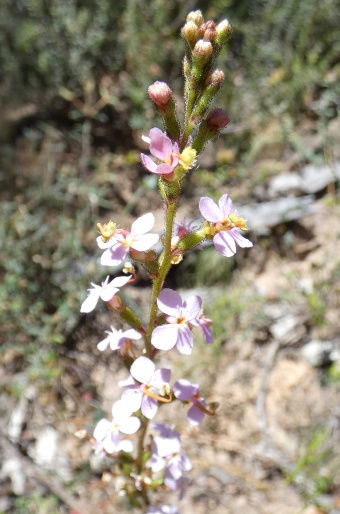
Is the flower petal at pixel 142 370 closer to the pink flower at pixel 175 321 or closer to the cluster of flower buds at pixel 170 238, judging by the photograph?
the cluster of flower buds at pixel 170 238

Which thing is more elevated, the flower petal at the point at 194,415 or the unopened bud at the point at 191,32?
the unopened bud at the point at 191,32

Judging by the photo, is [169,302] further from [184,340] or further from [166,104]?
[166,104]

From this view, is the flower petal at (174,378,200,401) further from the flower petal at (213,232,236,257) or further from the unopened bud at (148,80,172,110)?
the unopened bud at (148,80,172,110)

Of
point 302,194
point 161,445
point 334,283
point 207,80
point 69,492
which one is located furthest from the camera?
point 302,194

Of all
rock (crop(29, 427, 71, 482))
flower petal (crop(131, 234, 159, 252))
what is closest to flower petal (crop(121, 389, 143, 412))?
flower petal (crop(131, 234, 159, 252))

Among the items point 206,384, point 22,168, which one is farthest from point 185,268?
point 22,168

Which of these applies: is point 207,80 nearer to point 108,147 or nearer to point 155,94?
point 155,94

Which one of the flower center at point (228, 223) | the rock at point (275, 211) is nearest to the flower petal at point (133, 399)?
the flower center at point (228, 223)
